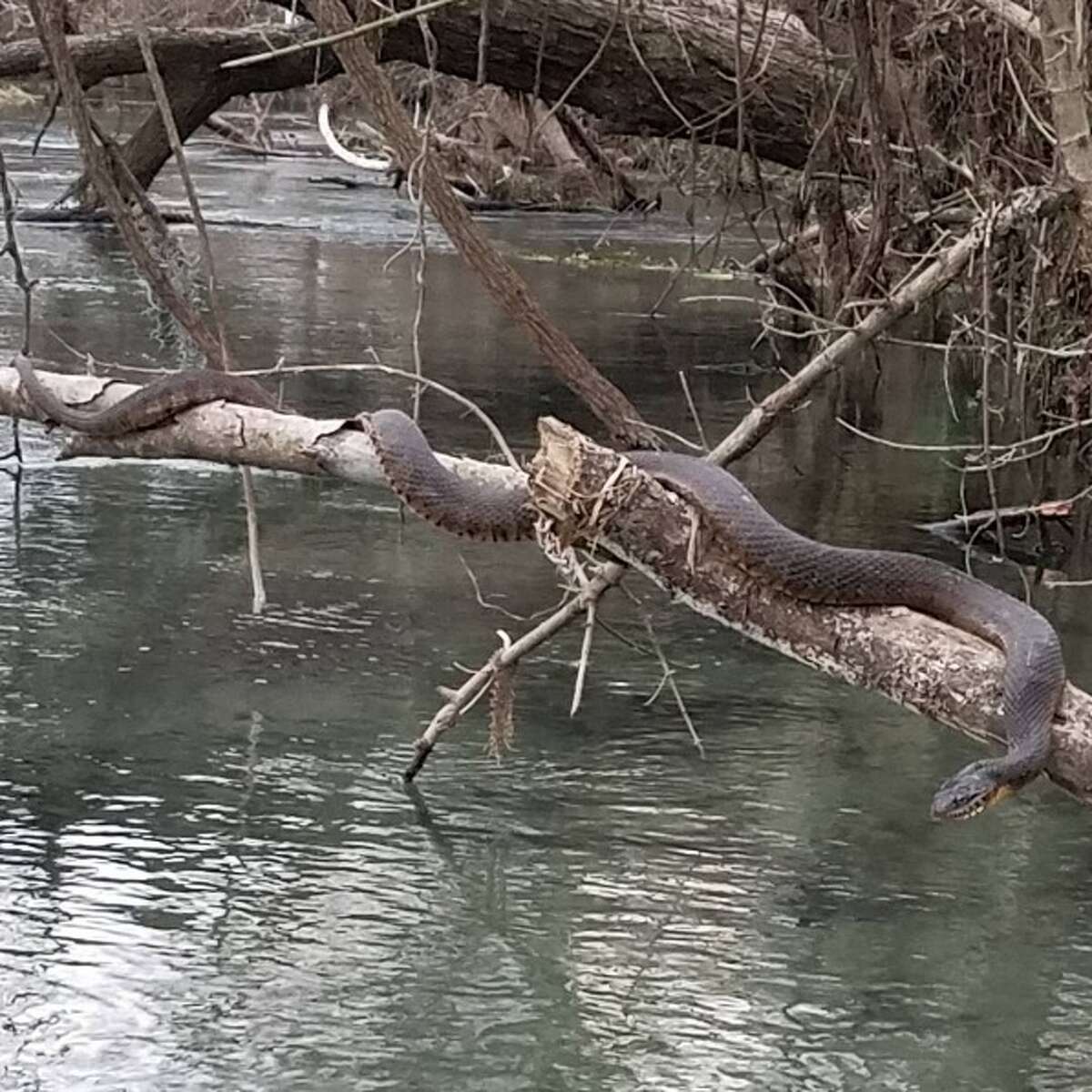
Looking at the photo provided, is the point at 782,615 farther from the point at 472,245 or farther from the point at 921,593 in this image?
the point at 472,245

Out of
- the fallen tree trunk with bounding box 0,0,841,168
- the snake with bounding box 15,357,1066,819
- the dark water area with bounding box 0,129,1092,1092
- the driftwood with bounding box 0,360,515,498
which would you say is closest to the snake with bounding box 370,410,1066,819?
the snake with bounding box 15,357,1066,819

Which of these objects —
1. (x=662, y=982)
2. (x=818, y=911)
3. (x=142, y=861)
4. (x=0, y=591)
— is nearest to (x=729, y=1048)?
(x=662, y=982)

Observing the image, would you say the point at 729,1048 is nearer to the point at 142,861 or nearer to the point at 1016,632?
the point at 1016,632

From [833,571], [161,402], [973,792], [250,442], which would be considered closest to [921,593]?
[833,571]

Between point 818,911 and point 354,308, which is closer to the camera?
point 818,911

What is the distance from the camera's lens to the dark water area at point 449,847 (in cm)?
524

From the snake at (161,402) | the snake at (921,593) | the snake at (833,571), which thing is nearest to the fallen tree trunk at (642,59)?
the snake at (161,402)

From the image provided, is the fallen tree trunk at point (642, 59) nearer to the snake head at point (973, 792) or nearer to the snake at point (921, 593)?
the snake at point (921, 593)

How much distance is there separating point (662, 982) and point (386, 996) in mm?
708

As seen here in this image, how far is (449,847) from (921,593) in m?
2.23

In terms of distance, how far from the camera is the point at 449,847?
6320 mm

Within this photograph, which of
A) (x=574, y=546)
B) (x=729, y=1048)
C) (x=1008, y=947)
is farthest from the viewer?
(x=1008, y=947)

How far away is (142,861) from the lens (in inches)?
241

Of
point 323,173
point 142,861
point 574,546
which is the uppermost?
point 574,546
